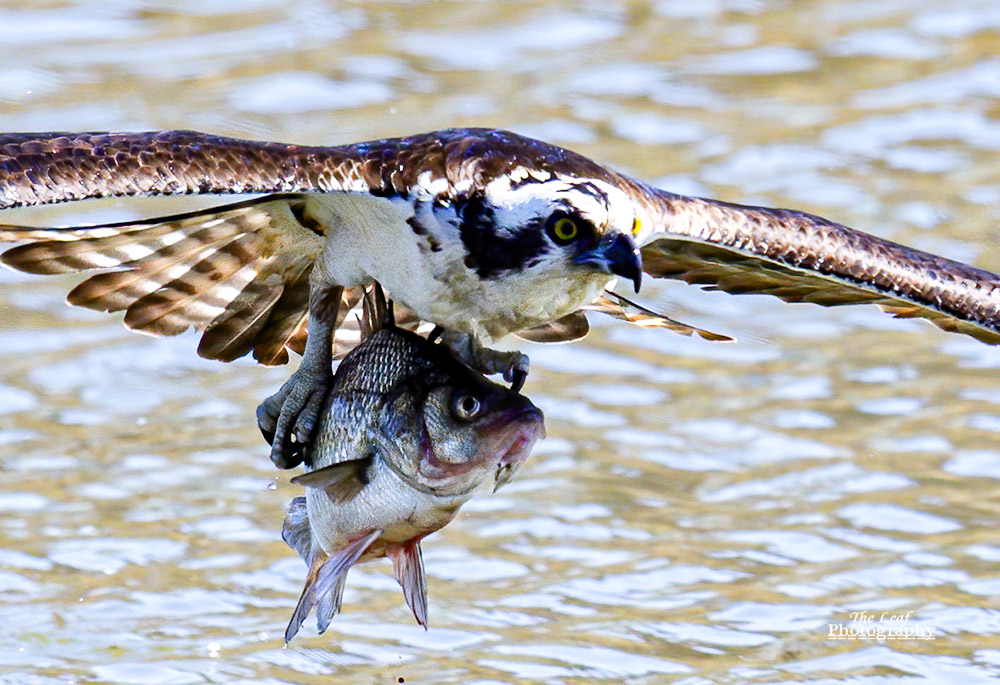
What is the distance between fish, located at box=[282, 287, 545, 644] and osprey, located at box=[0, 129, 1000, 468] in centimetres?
38

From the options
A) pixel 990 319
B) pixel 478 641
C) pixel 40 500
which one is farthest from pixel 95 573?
pixel 990 319

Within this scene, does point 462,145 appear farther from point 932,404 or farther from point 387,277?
point 932,404

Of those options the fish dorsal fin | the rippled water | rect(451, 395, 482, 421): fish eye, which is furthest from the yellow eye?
the rippled water

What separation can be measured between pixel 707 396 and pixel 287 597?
8.49 feet

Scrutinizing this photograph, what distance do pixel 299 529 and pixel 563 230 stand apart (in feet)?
4.03

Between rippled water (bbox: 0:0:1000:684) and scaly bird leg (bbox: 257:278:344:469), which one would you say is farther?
rippled water (bbox: 0:0:1000:684)

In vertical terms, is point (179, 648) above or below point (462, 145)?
below

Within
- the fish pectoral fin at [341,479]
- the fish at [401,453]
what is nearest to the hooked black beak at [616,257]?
the fish at [401,453]

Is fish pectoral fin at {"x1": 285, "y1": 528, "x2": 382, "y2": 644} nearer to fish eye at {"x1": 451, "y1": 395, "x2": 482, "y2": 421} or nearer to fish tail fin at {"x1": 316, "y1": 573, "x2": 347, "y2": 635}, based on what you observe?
fish tail fin at {"x1": 316, "y1": 573, "x2": 347, "y2": 635}

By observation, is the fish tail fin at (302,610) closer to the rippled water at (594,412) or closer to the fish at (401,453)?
the fish at (401,453)

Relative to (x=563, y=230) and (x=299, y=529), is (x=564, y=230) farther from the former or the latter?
(x=299, y=529)

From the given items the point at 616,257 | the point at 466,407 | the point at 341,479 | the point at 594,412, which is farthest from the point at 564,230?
the point at 594,412

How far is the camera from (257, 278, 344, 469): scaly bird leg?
626 centimetres

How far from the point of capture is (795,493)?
326 inches
